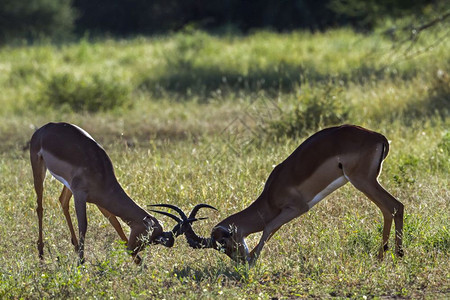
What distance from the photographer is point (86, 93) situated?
12.4 meters

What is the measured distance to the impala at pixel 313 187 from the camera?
16.8 ft

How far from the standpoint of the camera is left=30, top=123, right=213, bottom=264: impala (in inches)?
203

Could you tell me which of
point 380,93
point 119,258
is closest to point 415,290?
point 119,258

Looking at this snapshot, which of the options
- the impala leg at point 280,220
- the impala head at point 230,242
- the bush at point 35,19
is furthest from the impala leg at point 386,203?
the bush at point 35,19

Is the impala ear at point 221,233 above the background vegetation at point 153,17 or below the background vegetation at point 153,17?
above

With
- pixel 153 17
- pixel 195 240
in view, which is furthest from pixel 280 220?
pixel 153 17

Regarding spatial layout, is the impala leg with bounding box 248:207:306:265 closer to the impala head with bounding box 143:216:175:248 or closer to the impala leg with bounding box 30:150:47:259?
the impala head with bounding box 143:216:175:248

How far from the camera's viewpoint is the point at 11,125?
11.1 meters

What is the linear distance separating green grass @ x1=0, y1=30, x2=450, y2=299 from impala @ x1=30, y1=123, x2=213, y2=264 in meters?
0.19

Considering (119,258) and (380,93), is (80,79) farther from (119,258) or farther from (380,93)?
(119,258)

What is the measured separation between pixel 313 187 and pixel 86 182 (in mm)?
1505

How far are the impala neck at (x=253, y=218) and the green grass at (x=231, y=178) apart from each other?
0.74ft

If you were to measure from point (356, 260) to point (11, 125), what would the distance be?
723cm

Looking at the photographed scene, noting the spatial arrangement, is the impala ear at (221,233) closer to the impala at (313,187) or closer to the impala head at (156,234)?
the impala at (313,187)
